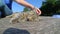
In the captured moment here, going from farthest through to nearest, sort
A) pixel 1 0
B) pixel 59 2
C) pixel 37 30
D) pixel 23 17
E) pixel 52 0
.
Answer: pixel 52 0
pixel 59 2
pixel 23 17
pixel 37 30
pixel 1 0

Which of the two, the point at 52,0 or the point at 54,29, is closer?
the point at 54,29

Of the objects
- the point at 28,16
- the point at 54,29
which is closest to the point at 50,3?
the point at 28,16

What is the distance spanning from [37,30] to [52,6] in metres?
7.72

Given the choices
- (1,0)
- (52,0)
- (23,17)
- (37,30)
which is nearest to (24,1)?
(1,0)

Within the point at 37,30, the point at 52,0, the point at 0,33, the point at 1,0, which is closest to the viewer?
the point at 1,0

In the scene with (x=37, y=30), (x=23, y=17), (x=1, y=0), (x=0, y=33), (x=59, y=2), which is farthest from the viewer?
(x=59, y=2)

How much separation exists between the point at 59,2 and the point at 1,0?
8838 millimetres

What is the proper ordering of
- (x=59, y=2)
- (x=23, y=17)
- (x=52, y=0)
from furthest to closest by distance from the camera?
1. (x=52, y=0)
2. (x=59, y=2)
3. (x=23, y=17)

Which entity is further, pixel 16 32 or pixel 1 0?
pixel 16 32

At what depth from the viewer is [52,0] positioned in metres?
10.6

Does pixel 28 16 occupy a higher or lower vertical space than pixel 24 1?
lower

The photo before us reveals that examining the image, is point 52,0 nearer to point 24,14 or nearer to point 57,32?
point 24,14

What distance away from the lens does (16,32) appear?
2973 mm

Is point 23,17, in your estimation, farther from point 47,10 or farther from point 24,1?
point 47,10
